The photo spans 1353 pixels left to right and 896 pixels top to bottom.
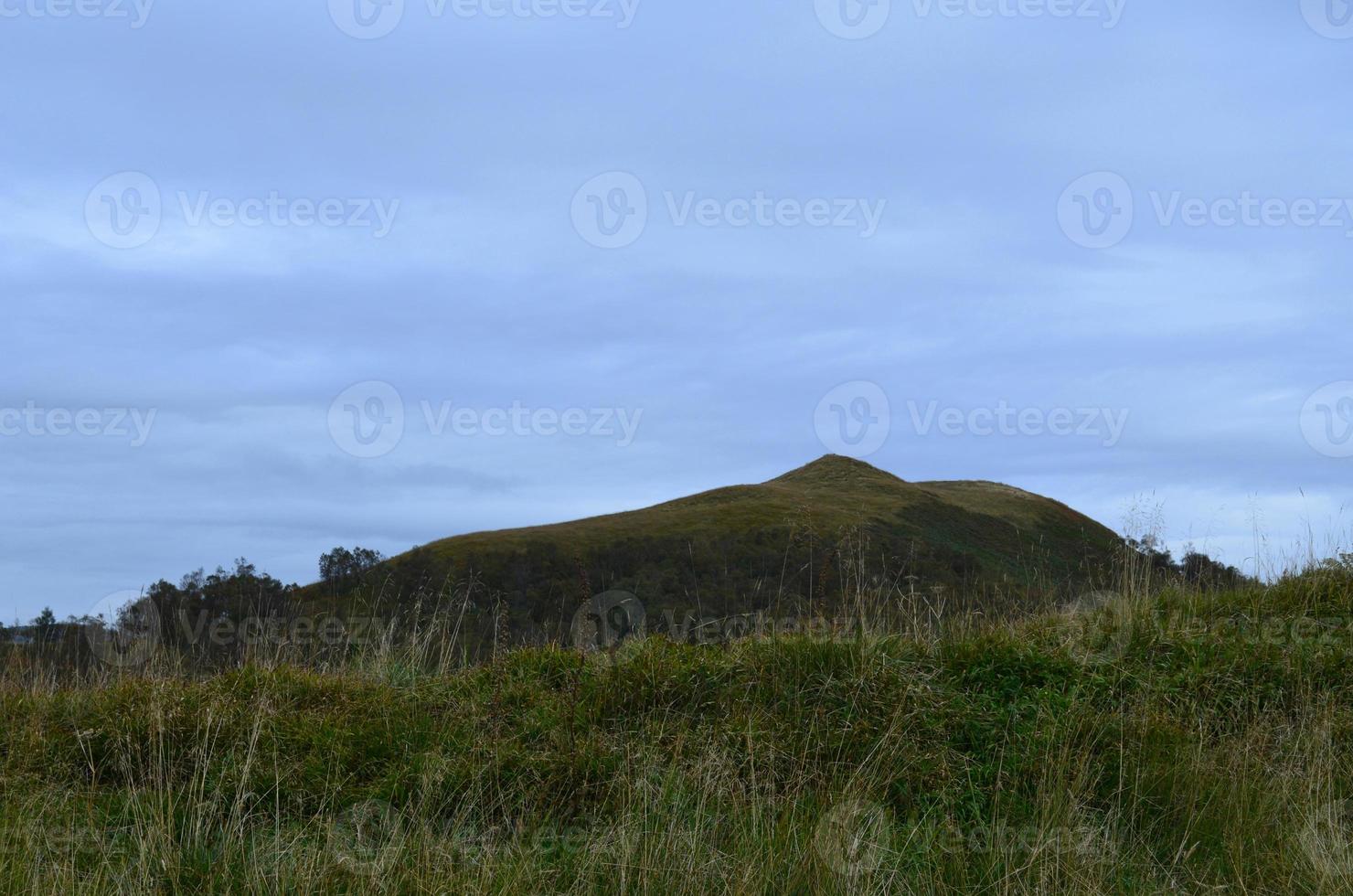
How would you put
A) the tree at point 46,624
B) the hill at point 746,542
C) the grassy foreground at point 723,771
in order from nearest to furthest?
1. the grassy foreground at point 723,771
2. the tree at point 46,624
3. the hill at point 746,542

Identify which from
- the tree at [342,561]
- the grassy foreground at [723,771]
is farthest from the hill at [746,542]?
the grassy foreground at [723,771]

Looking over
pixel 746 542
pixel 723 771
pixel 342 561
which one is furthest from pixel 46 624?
pixel 746 542

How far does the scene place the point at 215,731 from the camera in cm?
700

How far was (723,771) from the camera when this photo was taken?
6074mm

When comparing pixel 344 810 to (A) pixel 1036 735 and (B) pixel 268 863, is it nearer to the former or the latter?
(B) pixel 268 863

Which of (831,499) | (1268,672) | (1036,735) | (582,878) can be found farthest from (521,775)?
(831,499)

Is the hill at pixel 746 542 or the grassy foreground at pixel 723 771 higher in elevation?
the hill at pixel 746 542

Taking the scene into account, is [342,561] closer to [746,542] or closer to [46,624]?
[46,624]

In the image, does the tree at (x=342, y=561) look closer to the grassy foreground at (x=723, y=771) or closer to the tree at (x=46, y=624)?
the tree at (x=46, y=624)

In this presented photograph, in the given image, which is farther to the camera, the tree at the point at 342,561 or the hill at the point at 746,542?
the hill at the point at 746,542

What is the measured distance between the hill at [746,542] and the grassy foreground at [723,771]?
8708mm

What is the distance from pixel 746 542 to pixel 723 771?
3673cm

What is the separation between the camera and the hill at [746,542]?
90.0 feet

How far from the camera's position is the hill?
27.4m
